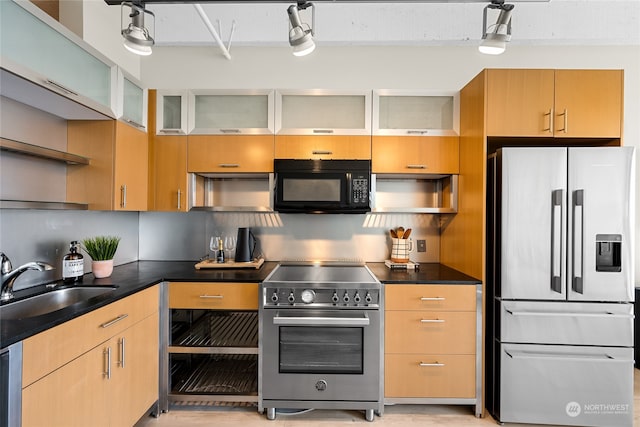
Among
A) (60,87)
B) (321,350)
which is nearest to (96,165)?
(60,87)

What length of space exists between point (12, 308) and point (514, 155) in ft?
9.61

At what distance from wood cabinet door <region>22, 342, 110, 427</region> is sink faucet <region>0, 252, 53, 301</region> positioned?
1.70ft

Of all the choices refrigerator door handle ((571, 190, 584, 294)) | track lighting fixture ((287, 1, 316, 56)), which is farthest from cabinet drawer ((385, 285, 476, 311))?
track lighting fixture ((287, 1, 316, 56))

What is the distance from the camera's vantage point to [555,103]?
2027mm

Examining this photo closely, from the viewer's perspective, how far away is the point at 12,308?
1.59 m

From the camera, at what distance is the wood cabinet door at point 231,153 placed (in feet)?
8.04

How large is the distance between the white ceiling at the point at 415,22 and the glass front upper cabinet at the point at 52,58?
0.98 meters

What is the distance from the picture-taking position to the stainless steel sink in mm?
1578

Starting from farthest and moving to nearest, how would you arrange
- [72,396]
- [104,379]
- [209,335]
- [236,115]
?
[236,115] → [209,335] → [104,379] → [72,396]

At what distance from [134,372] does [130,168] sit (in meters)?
1.35

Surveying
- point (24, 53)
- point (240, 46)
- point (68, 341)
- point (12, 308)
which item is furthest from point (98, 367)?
point (240, 46)

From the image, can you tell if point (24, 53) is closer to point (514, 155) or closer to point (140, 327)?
point (140, 327)

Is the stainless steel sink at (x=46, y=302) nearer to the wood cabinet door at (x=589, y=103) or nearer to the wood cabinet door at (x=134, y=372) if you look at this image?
the wood cabinet door at (x=134, y=372)

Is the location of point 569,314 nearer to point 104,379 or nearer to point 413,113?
point 413,113
